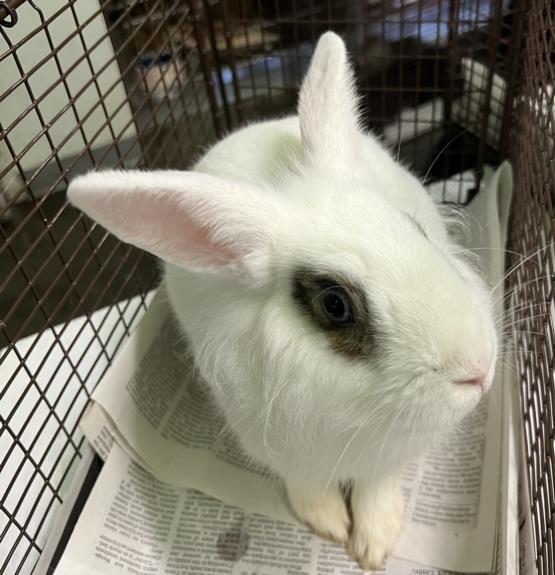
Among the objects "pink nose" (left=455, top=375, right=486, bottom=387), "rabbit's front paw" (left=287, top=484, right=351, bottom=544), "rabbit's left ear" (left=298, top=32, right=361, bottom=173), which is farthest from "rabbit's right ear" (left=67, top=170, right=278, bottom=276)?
"rabbit's front paw" (left=287, top=484, right=351, bottom=544)

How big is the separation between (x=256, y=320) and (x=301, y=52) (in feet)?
3.32

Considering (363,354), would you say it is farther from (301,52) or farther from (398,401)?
(301,52)

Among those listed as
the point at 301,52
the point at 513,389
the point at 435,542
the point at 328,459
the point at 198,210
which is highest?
the point at 198,210

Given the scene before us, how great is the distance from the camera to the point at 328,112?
80cm

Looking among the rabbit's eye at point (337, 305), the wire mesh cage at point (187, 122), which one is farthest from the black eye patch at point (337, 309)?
A: the wire mesh cage at point (187, 122)

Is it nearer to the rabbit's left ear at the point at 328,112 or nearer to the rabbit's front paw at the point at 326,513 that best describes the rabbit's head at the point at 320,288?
the rabbit's left ear at the point at 328,112

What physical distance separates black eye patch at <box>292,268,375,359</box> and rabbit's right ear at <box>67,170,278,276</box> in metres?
0.07

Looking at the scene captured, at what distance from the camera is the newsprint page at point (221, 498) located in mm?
988

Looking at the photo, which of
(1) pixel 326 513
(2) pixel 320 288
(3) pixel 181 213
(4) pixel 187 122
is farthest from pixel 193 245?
(4) pixel 187 122

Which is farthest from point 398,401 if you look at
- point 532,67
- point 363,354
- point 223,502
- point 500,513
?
point 532,67

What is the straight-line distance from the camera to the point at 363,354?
65 centimetres

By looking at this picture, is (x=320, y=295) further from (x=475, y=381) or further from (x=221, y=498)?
(x=221, y=498)

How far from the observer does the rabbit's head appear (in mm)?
612

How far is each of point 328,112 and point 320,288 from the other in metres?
0.26
